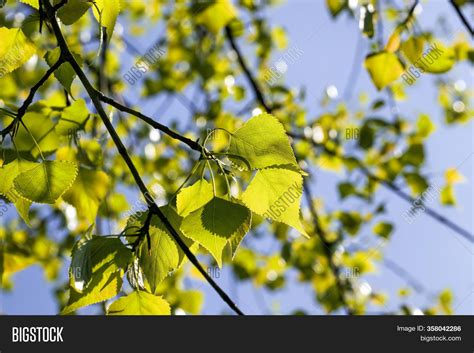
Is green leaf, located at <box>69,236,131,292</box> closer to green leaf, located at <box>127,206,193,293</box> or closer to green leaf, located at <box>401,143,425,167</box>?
green leaf, located at <box>127,206,193,293</box>

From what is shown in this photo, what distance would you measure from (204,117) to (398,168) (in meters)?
0.93

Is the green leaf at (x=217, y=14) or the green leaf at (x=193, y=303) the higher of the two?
the green leaf at (x=217, y=14)

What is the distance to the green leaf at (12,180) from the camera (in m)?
0.65

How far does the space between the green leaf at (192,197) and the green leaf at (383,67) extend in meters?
0.60

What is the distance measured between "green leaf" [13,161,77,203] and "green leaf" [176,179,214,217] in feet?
0.43

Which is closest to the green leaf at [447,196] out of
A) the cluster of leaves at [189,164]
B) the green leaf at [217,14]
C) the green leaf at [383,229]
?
the cluster of leaves at [189,164]

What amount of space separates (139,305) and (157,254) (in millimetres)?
82

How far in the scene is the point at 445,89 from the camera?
296cm

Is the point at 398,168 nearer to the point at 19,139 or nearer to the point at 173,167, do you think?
the point at 173,167

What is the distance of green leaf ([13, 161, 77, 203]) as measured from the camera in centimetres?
61

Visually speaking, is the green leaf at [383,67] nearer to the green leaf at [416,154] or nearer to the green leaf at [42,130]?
the green leaf at [42,130]

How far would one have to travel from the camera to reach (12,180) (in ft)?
2.14

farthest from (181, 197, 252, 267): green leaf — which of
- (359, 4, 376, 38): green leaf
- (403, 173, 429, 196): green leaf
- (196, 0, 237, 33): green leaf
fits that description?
(403, 173, 429, 196): green leaf

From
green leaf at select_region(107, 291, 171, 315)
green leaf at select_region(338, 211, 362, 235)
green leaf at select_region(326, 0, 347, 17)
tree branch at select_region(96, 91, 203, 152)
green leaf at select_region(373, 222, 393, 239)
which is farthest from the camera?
green leaf at select_region(338, 211, 362, 235)
